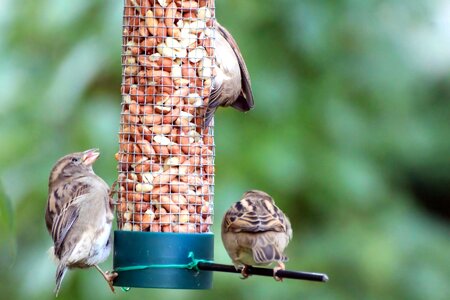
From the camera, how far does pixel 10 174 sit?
6188 mm

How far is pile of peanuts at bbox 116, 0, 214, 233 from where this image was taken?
5414 millimetres

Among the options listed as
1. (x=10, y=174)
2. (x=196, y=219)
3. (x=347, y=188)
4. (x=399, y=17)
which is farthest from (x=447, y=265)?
(x=10, y=174)

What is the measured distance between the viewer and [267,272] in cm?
459

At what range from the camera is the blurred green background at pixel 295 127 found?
6.21m

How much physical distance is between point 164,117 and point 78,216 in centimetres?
73

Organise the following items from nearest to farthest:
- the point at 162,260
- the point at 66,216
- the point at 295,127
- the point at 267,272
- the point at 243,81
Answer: the point at 267,272, the point at 162,260, the point at 66,216, the point at 243,81, the point at 295,127

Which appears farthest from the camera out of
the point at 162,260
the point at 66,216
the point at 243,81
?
the point at 243,81

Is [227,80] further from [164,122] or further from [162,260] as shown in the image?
[162,260]

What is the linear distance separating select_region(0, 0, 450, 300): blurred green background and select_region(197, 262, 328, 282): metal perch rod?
123 cm

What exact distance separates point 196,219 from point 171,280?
0.46 meters

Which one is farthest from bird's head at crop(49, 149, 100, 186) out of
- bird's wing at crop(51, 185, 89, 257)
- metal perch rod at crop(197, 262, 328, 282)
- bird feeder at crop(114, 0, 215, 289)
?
metal perch rod at crop(197, 262, 328, 282)

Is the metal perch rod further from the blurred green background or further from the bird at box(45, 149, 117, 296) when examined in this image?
the blurred green background

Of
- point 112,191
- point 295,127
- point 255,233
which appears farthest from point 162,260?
point 295,127

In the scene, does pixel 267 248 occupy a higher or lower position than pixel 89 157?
lower
